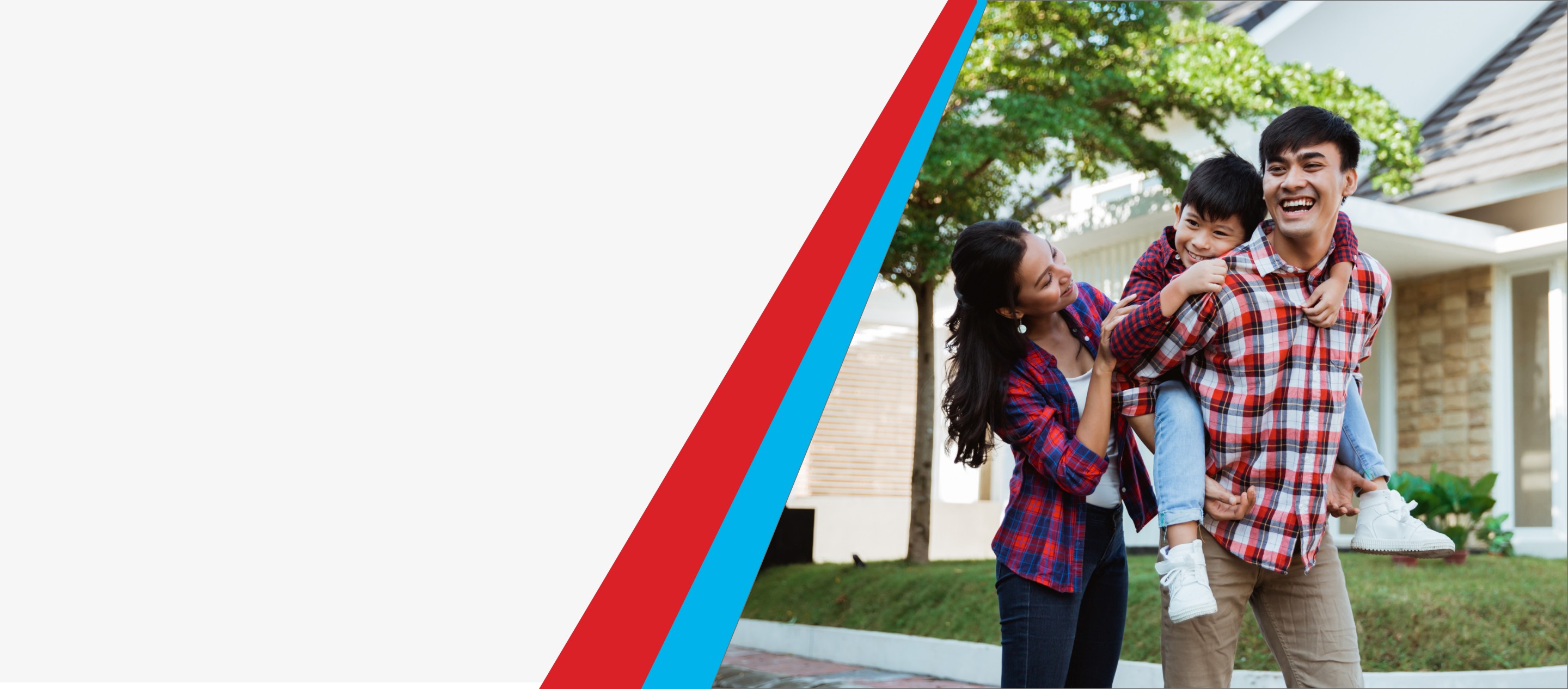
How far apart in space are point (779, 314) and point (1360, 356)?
4.74ft

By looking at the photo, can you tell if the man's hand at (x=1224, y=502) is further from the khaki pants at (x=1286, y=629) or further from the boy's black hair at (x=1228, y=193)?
the boy's black hair at (x=1228, y=193)

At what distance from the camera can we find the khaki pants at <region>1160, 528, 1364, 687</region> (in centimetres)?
243

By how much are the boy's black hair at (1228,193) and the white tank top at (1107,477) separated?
17.2 inches

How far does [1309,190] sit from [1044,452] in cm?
74

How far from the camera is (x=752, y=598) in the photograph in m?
10.6

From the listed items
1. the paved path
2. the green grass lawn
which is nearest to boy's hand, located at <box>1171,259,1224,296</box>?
the green grass lawn

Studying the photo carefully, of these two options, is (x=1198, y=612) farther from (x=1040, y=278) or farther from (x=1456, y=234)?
(x=1456, y=234)

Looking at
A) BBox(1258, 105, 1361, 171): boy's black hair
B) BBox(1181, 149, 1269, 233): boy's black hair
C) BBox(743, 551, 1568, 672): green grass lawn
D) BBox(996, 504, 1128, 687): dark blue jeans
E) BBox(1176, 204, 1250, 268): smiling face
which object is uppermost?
BBox(1258, 105, 1361, 171): boy's black hair

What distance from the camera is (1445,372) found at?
10.6 metres

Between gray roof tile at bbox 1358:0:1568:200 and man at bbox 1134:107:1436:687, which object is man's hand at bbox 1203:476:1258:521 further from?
gray roof tile at bbox 1358:0:1568:200

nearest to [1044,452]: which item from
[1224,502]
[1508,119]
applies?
[1224,502]

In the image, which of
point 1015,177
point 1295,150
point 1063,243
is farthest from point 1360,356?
point 1063,243

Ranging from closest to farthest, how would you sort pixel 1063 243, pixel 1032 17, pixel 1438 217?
1. pixel 1032 17
2. pixel 1438 217
3. pixel 1063 243

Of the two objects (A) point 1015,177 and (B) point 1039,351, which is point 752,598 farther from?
(B) point 1039,351
